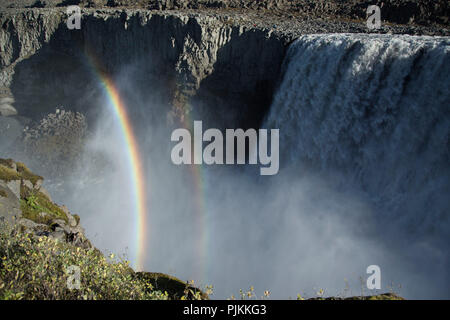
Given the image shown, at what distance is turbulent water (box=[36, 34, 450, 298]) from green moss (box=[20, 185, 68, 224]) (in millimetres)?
11592

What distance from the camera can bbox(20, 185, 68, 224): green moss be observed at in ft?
46.9

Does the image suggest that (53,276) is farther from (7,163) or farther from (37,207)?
(7,163)

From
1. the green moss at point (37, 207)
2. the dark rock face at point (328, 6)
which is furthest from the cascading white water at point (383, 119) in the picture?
the green moss at point (37, 207)

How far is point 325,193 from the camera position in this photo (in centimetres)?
2308

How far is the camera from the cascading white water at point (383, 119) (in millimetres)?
16609

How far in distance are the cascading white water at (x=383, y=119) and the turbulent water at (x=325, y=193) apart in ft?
0.22

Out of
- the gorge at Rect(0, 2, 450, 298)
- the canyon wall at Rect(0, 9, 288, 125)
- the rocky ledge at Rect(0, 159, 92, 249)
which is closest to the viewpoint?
the rocky ledge at Rect(0, 159, 92, 249)

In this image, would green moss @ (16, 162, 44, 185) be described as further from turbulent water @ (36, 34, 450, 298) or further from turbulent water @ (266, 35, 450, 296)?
turbulent water @ (266, 35, 450, 296)

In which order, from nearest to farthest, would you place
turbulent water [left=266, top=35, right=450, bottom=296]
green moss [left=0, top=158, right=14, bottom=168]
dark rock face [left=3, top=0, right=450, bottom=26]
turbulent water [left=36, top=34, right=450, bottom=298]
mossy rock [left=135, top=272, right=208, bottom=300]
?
mossy rock [left=135, top=272, right=208, bottom=300] → turbulent water [left=266, top=35, right=450, bottom=296] → green moss [left=0, top=158, right=14, bottom=168] → turbulent water [left=36, top=34, right=450, bottom=298] → dark rock face [left=3, top=0, right=450, bottom=26]

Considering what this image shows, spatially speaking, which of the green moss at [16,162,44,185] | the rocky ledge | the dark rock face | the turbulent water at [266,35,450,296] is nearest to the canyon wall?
the turbulent water at [266,35,450,296]

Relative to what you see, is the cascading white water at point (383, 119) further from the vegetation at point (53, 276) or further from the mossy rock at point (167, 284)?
the vegetation at point (53, 276)

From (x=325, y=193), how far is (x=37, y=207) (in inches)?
703
